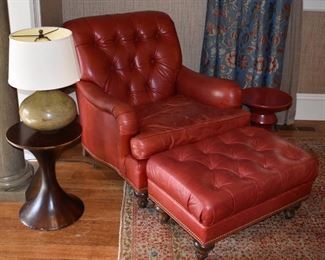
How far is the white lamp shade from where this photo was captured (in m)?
2.00

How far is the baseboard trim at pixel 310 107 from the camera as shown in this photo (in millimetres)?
3814

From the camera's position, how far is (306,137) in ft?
11.6

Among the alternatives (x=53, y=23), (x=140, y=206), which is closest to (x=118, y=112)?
(x=140, y=206)

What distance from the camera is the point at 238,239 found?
234cm

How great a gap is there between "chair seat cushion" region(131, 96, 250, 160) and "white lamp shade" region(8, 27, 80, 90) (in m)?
0.53

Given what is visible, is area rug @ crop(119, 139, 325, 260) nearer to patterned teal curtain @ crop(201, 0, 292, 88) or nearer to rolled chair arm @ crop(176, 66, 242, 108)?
rolled chair arm @ crop(176, 66, 242, 108)

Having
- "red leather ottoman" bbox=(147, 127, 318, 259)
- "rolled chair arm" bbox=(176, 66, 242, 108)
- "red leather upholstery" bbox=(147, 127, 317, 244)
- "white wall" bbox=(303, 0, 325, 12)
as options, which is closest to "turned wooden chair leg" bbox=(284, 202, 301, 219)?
"red leather ottoman" bbox=(147, 127, 318, 259)

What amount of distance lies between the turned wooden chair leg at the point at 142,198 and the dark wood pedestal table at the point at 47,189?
329 millimetres

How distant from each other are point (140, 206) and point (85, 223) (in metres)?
0.33

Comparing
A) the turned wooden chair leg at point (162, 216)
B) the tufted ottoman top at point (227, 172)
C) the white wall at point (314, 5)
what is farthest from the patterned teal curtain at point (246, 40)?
the turned wooden chair leg at point (162, 216)

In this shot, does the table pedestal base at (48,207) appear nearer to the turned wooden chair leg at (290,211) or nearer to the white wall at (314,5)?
the turned wooden chair leg at (290,211)

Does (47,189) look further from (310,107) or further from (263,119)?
(310,107)

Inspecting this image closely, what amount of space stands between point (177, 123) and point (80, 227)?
0.78 m

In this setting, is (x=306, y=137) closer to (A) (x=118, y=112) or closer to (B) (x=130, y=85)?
(B) (x=130, y=85)
